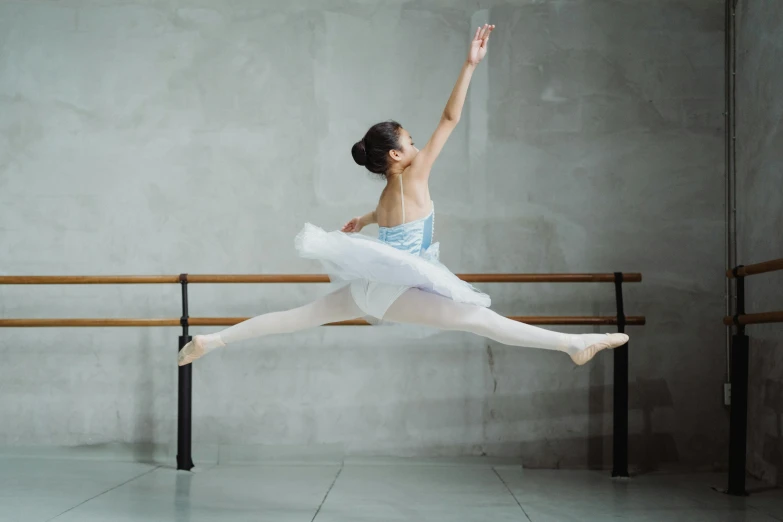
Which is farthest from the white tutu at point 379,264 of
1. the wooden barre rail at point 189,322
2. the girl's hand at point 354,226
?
the wooden barre rail at point 189,322

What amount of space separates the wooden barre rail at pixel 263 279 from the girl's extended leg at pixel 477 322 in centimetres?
134

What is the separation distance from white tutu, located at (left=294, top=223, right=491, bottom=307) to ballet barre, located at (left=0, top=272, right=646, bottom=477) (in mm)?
1321

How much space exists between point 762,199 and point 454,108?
7.47 feet

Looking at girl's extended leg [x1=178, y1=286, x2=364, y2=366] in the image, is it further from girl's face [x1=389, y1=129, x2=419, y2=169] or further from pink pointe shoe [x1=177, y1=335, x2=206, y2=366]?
girl's face [x1=389, y1=129, x2=419, y2=169]

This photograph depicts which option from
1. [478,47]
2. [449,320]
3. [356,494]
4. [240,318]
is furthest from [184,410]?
[478,47]

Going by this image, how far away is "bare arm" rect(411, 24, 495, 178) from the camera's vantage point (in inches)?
111

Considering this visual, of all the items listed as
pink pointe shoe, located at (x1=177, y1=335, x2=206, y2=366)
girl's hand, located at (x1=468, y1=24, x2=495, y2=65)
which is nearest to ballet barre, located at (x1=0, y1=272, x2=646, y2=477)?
pink pointe shoe, located at (x1=177, y1=335, x2=206, y2=366)

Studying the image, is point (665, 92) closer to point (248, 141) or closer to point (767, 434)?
point (767, 434)

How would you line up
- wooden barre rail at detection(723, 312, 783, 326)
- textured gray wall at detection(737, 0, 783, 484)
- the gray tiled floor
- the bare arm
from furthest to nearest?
textured gray wall at detection(737, 0, 783, 484) → wooden barre rail at detection(723, 312, 783, 326) → the gray tiled floor → the bare arm

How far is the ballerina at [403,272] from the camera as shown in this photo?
2.85m

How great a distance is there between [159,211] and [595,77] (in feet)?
9.05

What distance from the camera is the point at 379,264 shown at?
2.84 metres

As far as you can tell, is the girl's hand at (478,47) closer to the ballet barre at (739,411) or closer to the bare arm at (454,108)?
the bare arm at (454,108)

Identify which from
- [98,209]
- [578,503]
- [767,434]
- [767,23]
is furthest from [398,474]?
[767,23]
